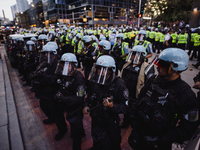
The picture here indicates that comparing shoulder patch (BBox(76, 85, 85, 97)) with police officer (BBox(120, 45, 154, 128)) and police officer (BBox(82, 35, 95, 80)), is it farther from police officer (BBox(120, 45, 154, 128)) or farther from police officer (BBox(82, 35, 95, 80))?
police officer (BBox(82, 35, 95, 80))

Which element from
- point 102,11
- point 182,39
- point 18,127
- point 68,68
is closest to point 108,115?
point 68,68

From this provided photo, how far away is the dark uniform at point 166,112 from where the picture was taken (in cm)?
159

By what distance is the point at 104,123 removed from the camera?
2.29 meters

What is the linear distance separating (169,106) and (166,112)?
0.10m

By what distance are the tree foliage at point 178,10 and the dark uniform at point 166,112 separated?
26542 millimetres

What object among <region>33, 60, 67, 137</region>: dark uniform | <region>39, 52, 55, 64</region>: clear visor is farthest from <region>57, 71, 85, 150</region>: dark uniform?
<region>39, 52, 55, 64</region>: clear visor

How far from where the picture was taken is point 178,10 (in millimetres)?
23188

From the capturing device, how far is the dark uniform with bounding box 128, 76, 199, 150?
1592 mm

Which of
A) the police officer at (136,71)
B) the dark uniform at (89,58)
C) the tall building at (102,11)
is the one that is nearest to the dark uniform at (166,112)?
the police officer at (136,71)

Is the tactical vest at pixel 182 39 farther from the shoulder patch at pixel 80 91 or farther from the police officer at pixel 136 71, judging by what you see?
the shoulder patch at pixel 80 91

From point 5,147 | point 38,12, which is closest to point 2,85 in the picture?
point 5,147

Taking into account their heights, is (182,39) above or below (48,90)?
above

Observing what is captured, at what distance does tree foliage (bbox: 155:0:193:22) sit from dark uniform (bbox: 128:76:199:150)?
26542 millimetres

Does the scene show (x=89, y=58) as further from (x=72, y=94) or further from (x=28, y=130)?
(x=28, y=130)
